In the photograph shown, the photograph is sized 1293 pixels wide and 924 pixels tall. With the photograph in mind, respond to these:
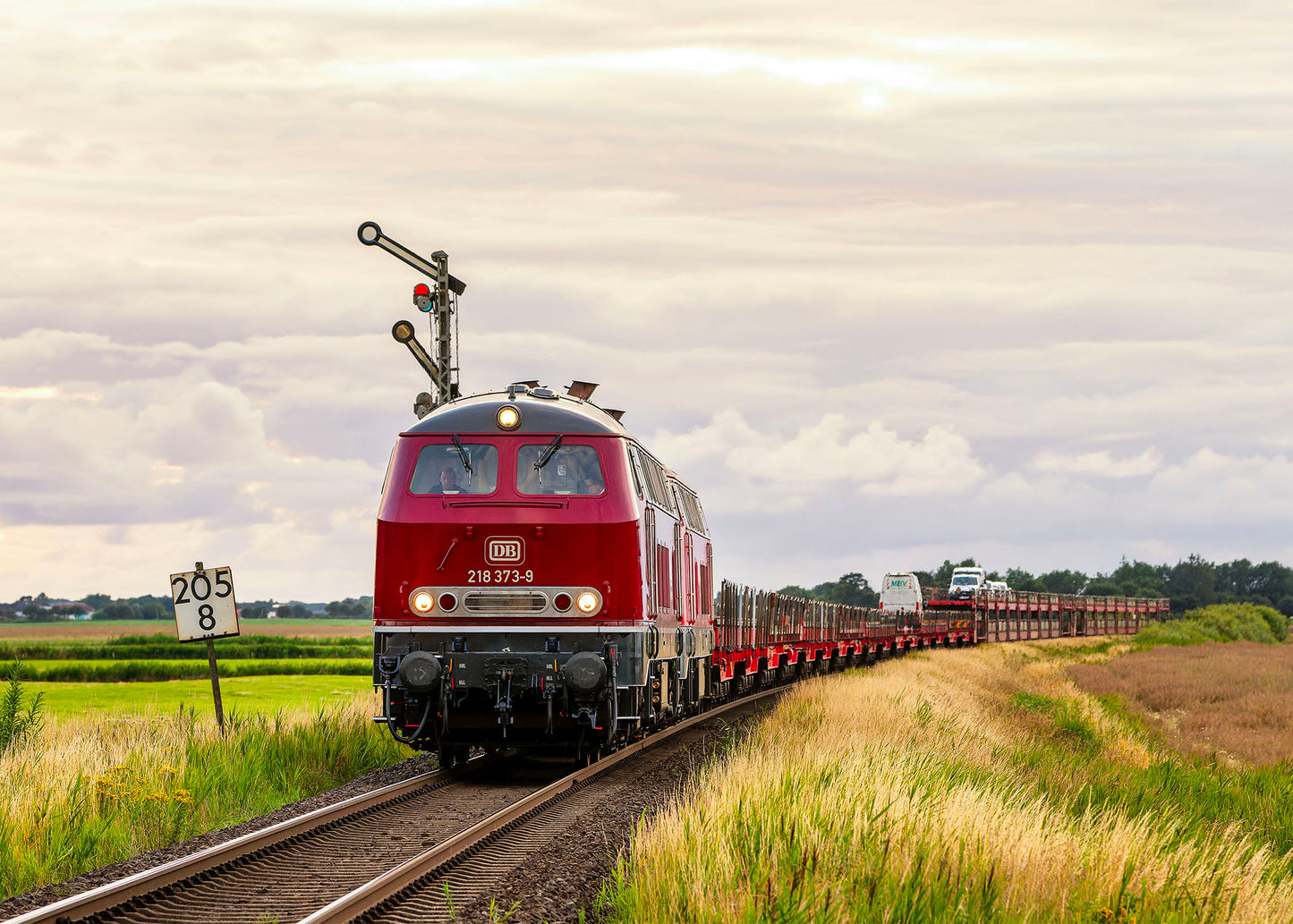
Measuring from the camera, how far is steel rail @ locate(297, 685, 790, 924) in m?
7.84

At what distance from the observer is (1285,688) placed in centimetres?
4319

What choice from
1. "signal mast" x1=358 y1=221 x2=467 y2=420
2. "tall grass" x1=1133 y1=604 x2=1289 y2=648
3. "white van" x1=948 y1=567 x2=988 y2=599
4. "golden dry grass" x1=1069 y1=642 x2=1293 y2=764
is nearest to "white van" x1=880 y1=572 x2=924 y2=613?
"white van" x1=948 y1=567 x2=988 y2=599

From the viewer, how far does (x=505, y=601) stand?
13.9 metres

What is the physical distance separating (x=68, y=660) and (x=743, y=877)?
64.7 meters

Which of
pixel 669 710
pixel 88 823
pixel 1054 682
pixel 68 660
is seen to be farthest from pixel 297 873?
pixel 68 660

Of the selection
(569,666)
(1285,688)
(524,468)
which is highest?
(524,468)

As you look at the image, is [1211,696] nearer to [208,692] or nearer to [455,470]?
[208,692]

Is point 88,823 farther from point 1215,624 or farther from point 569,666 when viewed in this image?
point 1215,624

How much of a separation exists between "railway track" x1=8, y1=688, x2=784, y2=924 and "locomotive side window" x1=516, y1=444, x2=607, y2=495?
10.4 feet

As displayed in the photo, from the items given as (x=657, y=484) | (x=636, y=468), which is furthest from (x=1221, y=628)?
(x=636, y=468)

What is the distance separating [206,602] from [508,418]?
18.1ft

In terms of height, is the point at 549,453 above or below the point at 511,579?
above

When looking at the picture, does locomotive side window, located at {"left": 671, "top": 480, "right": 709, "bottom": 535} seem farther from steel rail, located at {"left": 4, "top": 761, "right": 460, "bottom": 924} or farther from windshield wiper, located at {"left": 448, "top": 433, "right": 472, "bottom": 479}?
steel rail, located at {"left": 4, "top": 761, "right": 460, "bottom": 924}

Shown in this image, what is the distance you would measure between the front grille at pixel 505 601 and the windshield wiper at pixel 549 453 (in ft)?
4.68
